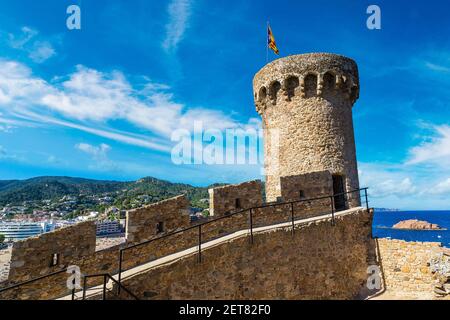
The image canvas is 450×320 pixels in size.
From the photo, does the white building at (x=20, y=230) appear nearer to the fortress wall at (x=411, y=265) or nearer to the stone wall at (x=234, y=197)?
the stone wall at (x=234, y=197)

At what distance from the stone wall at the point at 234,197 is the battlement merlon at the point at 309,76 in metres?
5.96

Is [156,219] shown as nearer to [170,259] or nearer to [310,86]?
[170,259]

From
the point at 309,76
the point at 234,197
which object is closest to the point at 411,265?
the point at 234,197

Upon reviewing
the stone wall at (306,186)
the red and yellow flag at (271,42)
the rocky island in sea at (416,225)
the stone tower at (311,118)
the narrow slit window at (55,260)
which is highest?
the red and yellow flag at (271,42)

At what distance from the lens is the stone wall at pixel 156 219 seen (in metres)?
8.30

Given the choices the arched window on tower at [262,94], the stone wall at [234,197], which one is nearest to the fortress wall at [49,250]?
the stone wall at [234,197]

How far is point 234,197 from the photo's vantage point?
10039 millimetres

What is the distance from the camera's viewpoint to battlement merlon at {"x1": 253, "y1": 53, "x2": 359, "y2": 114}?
14.1 metres

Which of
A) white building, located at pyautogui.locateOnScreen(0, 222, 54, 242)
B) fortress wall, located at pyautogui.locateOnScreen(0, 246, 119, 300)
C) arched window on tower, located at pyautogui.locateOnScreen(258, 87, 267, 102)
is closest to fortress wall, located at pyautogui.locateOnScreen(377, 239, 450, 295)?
arched window on tower, located at pyautogui.locateOnScreen(258, 87, 267, 102)

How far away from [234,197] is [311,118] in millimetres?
6239

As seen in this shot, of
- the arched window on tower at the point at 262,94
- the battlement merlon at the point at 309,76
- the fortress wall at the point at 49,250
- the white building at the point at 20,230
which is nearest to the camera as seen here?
the fortress wall at the point at 49,250
